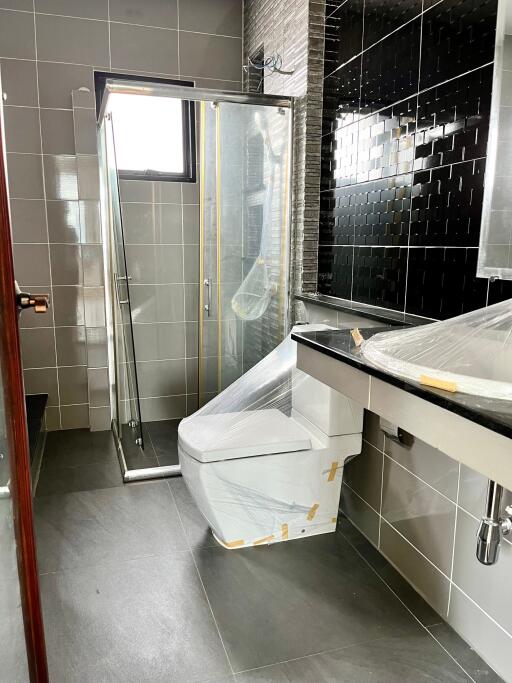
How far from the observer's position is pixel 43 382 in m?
3.43

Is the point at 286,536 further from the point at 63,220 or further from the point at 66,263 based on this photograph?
the point at 63,220

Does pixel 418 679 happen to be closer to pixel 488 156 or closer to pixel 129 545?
pixel 129 545

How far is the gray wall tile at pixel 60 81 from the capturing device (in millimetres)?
3111

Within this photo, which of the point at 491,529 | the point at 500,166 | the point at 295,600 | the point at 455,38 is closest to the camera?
the point at 491,529

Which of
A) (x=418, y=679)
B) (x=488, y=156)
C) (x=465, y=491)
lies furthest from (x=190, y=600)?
(x=488, y=156)

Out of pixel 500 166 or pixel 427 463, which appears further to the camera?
pixel 427 463

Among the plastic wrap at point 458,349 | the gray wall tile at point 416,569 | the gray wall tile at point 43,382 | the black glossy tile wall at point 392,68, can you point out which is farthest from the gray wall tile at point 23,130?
the gray wall tile at point 416,569

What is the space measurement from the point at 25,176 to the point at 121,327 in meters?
1.08

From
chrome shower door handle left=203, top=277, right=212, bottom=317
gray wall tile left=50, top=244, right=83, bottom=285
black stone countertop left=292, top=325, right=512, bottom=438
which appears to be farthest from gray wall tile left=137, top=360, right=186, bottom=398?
black stone countertop left=292, top=325, right=512, bottom=438

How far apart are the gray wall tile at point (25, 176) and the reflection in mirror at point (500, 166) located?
101 inches

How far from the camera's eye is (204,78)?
339cm

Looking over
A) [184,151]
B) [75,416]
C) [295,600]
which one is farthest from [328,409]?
[75,416]

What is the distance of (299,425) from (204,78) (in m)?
2.39

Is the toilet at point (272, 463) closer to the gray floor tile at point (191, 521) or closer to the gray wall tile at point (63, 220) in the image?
the gray floor tile at point (191, 521)
